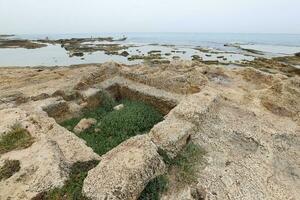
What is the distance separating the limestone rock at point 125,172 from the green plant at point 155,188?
0.16m

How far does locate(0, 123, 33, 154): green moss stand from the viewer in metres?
7.86

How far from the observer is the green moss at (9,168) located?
6617 millimetres

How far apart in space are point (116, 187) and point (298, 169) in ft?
17.0

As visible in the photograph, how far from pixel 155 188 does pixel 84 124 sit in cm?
496

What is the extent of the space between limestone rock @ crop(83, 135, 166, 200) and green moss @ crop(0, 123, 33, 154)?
278 cm

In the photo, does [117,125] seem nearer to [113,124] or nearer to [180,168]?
[113,124]

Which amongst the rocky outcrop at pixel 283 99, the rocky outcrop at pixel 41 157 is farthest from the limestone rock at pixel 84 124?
the rocky outcrop at pixel 283 99

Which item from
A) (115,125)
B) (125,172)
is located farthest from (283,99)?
(125,172)

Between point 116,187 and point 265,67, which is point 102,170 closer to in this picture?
point 116,187

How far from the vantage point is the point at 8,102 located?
12188 millimetres

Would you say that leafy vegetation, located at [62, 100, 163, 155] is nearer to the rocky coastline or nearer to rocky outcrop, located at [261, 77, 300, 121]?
the rocky coastline

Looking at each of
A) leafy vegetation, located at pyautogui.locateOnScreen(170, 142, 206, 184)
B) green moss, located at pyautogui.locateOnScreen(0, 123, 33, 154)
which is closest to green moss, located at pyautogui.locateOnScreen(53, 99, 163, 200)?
green moss, located at pyautogui.locateOnScreen(0, 123, 33, 154)

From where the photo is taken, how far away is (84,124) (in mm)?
10617

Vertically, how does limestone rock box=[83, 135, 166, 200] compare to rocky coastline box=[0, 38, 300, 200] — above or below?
above
